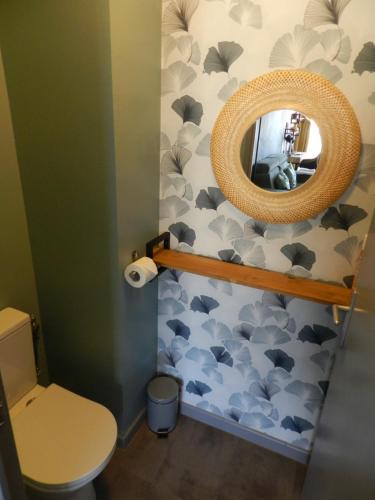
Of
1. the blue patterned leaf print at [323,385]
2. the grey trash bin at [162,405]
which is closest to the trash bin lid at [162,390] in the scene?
the grey trash bin at [162,405]

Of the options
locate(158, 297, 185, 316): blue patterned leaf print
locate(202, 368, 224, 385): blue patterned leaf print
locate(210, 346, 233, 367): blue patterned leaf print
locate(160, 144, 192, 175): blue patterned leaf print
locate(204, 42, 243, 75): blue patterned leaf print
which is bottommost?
locate(202, 368, 224, 385): blue patterned leaf print

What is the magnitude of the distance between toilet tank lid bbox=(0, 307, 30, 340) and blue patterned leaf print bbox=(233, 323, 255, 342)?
1.02m

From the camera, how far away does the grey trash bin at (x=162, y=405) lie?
172cm

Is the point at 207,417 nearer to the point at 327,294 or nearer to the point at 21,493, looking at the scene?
→ the point at 327,294

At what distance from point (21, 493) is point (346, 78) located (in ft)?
5.06

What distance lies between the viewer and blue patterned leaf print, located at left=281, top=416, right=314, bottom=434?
161 cm

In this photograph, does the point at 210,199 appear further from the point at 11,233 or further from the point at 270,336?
the point at 11,233

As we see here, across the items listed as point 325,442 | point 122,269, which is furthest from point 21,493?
point 325,442

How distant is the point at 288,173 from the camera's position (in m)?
1.29

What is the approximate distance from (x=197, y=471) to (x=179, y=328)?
0.74 metres

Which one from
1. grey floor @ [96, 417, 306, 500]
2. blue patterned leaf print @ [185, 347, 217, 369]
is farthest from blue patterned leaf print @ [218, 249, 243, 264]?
grey floor @ [96, 417, 306, 500]

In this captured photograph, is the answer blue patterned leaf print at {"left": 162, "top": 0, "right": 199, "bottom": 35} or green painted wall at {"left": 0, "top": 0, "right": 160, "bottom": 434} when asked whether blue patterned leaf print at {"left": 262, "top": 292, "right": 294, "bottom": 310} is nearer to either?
green painted wall at {"left": 0, "top": 0, "right": 160, "bottom": 434}

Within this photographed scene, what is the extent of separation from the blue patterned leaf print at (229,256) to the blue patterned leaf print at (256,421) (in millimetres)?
906

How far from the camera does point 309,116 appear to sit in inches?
46.3
